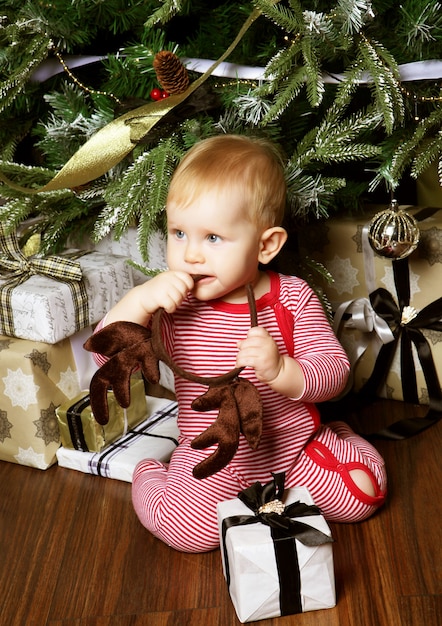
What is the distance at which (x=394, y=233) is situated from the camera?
3.78 ft

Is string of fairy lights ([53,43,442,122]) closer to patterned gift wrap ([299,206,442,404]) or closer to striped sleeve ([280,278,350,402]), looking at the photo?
patterned gift wrap ([299,206,442,404])

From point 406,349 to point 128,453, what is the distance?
539mm

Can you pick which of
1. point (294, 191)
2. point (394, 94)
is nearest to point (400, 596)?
point (294, 191)

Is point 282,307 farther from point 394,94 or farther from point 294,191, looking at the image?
point 394,94

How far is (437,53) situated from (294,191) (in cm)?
31

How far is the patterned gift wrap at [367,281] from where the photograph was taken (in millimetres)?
1268

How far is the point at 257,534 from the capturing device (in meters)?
0.86

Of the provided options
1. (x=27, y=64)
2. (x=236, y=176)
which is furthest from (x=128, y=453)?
(x=27, y=64)

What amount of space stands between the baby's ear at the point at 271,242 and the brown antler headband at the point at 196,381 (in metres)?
0.06

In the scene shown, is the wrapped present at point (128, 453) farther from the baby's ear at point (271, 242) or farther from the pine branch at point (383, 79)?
the pine branch at point (383, 79)

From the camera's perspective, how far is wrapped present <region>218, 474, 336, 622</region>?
0.85 metres

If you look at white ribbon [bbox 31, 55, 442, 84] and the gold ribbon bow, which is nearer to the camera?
white ribbon [bbox 31, 55, 442, 84]

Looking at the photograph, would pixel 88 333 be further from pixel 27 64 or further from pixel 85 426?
pixel 27 64

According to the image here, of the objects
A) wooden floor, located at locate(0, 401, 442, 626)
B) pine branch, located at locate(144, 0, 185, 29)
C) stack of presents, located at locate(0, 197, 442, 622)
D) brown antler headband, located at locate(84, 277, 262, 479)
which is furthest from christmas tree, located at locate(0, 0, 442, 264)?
wooden floor, located at locate(0, 401, 442, 626)
